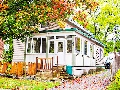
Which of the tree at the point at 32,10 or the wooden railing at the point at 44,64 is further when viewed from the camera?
the wooden railing at the point at 44,64

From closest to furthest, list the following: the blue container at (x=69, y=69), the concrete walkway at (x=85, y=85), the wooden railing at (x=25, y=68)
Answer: the concrete walkway at (x=85, y=85), the wooden railing at (x=25, y=68), the blue container at (x=69, y=69)

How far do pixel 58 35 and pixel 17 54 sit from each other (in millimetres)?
6118

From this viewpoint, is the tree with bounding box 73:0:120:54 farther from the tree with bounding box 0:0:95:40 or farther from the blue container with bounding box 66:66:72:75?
the tree with bounding box 0:0:95:40

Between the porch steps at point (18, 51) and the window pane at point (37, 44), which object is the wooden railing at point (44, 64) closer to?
the window pane at point (37, 44)

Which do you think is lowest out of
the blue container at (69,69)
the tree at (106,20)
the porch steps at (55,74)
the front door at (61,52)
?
the porch steps at (55,74)

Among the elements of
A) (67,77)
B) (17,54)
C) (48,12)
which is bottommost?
(67,77)

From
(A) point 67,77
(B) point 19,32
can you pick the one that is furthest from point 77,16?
(A) point 67,77

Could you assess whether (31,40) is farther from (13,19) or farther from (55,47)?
(13,19)

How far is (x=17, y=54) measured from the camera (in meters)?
30.4

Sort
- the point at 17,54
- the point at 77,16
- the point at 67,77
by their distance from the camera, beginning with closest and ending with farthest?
the point at 77,16 < the point at 67,77 < the point at 17,54

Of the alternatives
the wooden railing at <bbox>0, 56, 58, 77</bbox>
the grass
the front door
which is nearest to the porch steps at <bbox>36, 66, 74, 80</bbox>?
the wooden railing at <bbox>0, 56, 58, 77</bbox>

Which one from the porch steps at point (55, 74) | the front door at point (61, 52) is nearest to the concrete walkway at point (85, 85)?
the porch steps at point (55, 74)

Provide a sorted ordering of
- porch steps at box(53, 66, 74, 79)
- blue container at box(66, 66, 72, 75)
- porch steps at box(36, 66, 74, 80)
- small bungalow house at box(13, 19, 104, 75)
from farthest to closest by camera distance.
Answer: small bungalow house at box(13, 19, 104, 75)
blue container at box(66, 66, 72, 75)
porch steps at box(53, 66, 74, 79)
porch steps at box(36, 66, 74, 80)

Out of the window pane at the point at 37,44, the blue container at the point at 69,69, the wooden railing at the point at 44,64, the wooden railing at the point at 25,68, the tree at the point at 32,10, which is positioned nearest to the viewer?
the tree at the point at 32,10
